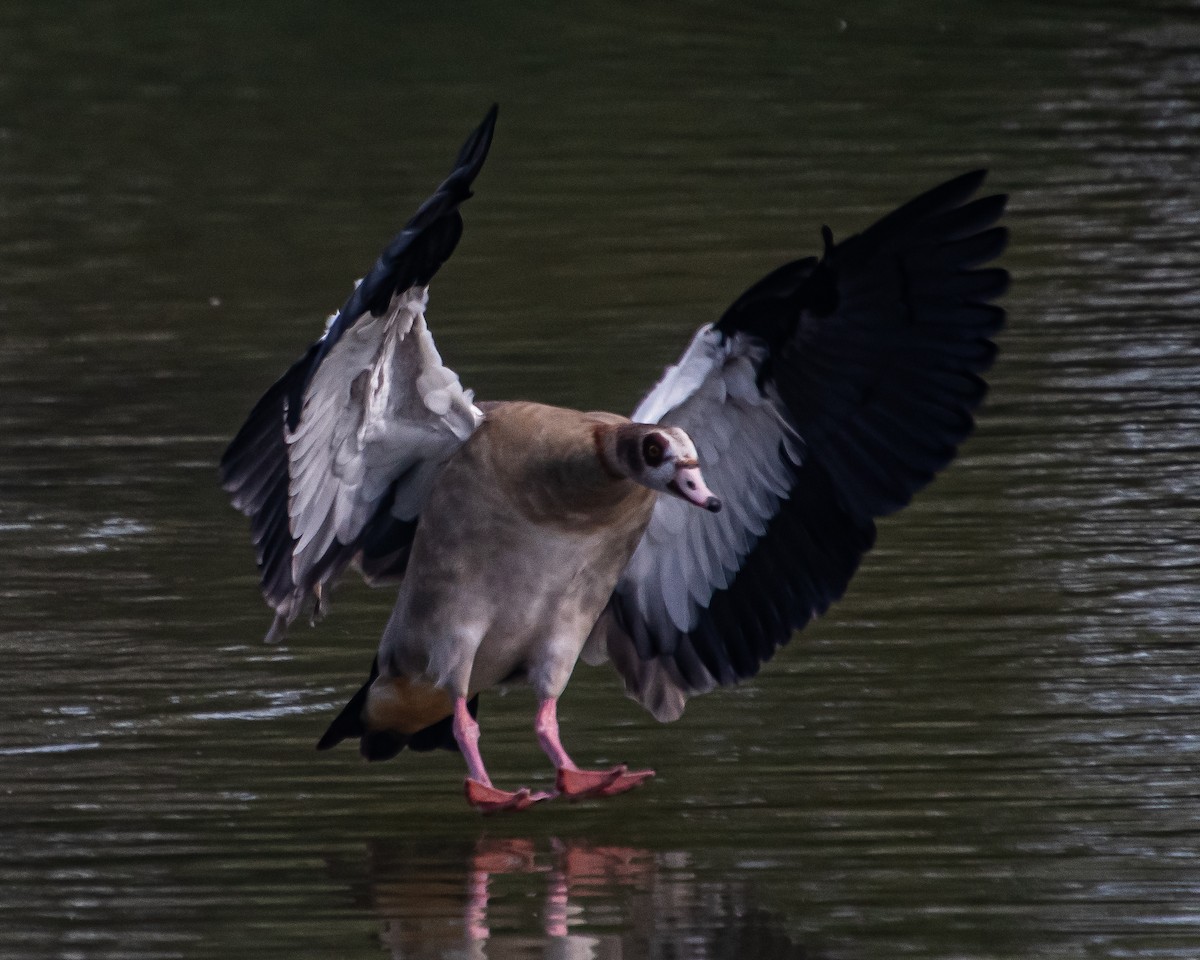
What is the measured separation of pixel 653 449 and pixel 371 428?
81 centimetres

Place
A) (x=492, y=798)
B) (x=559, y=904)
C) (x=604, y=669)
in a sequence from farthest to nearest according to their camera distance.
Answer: (x=604, y=669) < (x=492, y=798) < (x=559, y=904)

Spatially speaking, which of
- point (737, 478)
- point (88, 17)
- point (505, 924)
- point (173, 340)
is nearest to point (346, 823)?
point (505, 924)

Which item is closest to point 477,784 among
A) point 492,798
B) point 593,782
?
point 492,798

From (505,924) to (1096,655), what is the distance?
2203mm

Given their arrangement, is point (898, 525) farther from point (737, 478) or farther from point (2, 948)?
point (2, 948)

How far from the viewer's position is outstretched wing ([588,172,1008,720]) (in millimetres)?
5812

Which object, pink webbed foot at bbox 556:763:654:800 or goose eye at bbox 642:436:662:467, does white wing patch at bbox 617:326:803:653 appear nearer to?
goose eye at bbox 642:436:662:467

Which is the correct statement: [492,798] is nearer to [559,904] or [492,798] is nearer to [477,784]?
[477,784]

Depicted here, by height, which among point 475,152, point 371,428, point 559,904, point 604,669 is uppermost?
point 475,152

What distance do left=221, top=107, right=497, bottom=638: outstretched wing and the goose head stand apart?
522 millimetres

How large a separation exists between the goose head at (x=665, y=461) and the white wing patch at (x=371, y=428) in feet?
1.69

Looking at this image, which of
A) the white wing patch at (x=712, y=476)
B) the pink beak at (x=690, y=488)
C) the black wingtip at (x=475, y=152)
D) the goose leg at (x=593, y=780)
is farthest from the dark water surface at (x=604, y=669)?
the black wingtip at (x=475, y=152)

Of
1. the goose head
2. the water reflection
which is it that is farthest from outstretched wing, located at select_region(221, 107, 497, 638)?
the water reflection

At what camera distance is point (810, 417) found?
607 cm
